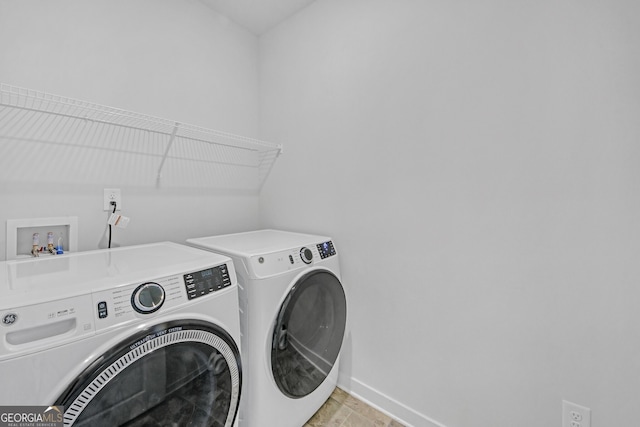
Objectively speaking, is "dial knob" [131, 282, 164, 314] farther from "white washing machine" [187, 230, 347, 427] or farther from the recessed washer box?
the recessed washer box

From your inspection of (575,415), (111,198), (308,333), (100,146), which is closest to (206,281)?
(308,333)

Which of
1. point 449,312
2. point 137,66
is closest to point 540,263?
point 449,312

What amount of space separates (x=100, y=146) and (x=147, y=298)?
1.00m

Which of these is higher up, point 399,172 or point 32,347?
point 399,172

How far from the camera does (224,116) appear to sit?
188 centimetres

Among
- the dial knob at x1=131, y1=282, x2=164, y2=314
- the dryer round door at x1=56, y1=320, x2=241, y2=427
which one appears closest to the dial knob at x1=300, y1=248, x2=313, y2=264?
the dryer round door at x1=56, y1=320, x2=241, y2=427

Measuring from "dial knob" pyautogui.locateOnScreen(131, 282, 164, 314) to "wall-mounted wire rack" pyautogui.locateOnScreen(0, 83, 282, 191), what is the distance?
888 mm

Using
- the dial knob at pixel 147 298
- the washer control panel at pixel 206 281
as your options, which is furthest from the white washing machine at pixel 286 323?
the dial knob at pixel 147 298

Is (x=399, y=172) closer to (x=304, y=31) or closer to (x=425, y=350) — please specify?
(x=425, y=350)

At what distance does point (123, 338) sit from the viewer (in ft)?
2.41

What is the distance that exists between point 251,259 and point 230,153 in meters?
1.08

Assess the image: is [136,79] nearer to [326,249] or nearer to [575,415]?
[326,249]

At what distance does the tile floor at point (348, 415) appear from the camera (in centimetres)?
140

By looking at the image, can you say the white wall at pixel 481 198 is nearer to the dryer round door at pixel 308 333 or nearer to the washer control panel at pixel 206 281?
the dryer round door at pixel 308 333
